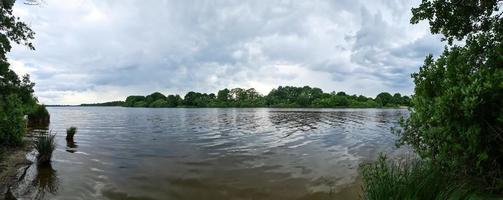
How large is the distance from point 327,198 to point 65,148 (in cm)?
1689

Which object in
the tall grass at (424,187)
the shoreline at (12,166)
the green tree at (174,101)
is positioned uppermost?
the green tree at (174,101)

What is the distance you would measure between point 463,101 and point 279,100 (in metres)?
181

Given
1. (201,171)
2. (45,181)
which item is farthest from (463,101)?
(45,181)

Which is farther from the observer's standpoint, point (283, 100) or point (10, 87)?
point (283, 100)

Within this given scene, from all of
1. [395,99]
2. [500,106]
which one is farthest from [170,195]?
[395,99]

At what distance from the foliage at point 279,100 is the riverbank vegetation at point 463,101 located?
157 m

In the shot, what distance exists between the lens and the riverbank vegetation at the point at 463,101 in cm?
438

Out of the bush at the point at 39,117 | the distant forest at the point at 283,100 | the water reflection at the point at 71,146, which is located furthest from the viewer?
the distant forest at the point at 283,100

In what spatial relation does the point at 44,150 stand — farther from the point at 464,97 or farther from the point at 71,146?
the point at 464,97

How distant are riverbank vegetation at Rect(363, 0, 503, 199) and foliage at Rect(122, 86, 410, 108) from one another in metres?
157

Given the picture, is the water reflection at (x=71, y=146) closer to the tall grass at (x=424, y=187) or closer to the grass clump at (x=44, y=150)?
the grass clump at (x=44, y=150)

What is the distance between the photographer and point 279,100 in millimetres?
184500

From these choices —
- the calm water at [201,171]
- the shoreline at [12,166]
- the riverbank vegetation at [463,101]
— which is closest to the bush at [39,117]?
the calm water at [201,171]

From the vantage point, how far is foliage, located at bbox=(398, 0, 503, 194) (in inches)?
173
